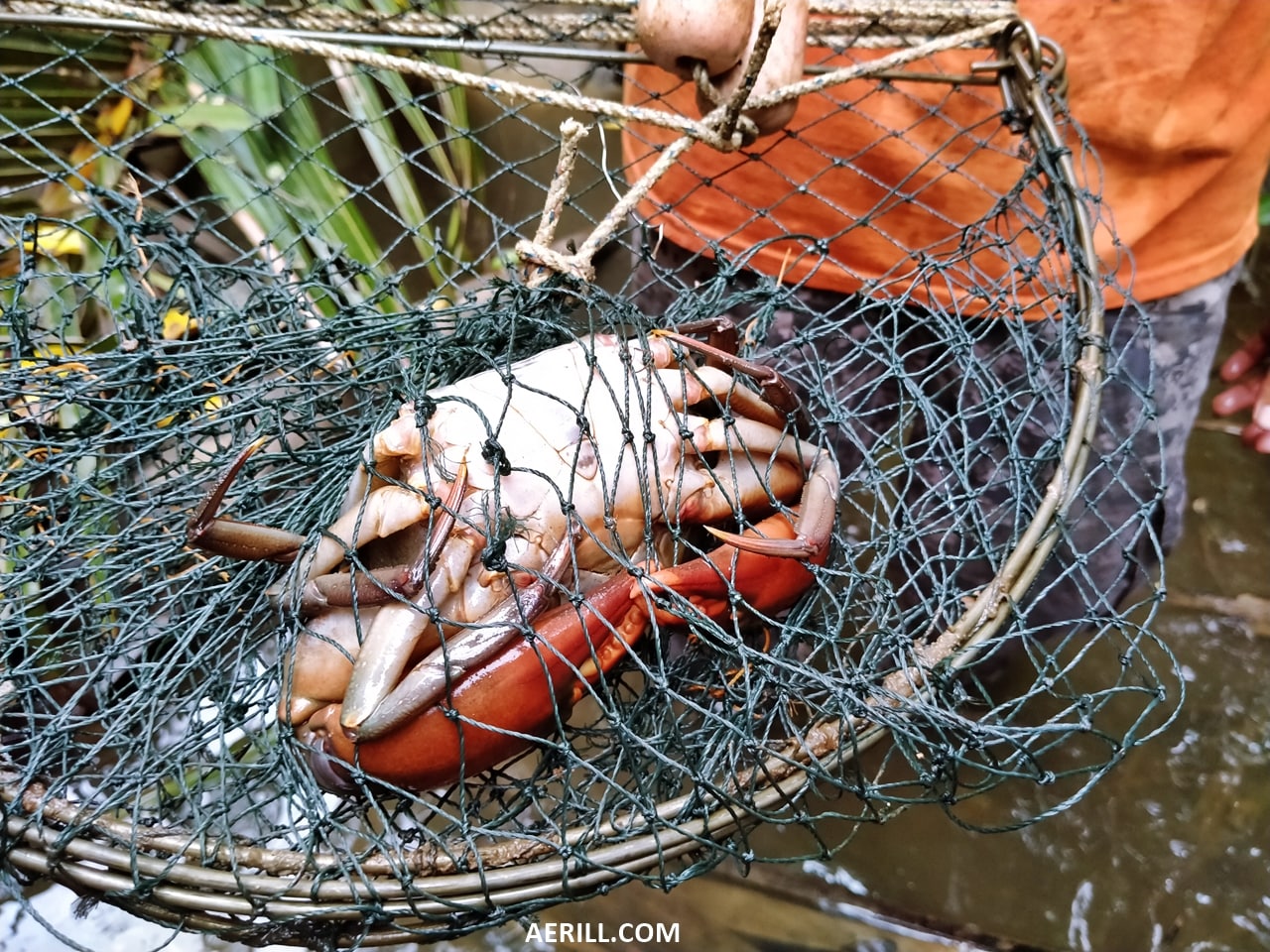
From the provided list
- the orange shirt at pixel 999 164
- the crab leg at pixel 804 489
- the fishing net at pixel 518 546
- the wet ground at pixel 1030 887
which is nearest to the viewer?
the fishing net at pixel 518 546

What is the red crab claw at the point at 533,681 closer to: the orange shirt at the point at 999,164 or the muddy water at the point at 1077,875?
the orange shirt at the point at 999,164

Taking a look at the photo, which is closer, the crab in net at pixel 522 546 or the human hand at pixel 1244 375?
the crab in net at pixel 522 546

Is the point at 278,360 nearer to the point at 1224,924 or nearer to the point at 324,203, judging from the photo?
the point at 324,203

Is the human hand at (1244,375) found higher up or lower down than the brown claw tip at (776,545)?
lower down

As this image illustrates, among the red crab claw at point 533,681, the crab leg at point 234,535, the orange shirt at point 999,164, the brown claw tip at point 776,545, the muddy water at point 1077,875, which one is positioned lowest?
the muddy water at point 1077,875

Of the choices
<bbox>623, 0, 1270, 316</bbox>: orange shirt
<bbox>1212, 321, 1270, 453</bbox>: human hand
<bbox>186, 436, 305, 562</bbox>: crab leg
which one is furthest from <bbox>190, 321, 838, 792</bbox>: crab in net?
<bbox>1212, 321, 1270, 453</bbox>: human hand

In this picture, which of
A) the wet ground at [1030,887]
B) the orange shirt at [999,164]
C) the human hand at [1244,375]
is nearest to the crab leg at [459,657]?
the orange shirt at [999,164]

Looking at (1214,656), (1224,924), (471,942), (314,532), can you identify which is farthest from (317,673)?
(1214,656)
